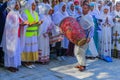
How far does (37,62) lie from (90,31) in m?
1.85

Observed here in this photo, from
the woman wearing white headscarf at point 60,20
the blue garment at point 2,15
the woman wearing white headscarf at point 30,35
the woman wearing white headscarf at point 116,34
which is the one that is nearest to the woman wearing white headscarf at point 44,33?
the woman wearing white headscarf at point 30,35

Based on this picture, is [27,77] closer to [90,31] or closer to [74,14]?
[90,31]

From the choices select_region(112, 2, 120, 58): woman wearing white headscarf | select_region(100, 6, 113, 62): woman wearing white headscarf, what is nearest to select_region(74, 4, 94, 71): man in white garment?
select_region(100, 6, 113, 62): woman wearing white headscarf

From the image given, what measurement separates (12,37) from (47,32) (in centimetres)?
127

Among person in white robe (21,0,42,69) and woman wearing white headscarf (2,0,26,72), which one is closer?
woman wearing white headscarf (2,0,26,72)

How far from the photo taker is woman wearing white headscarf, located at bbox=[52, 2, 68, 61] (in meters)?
9.23

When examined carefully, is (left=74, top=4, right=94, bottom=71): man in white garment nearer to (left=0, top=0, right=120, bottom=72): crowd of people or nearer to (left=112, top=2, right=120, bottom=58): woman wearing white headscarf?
(left=0, top=0, right=120, bottom=72): crowd of people

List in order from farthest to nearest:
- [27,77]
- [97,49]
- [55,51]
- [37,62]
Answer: [97,49], [55,51], [37,62], [27,77]

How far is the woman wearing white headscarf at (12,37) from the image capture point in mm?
7660

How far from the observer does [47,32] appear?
8648 millimetres

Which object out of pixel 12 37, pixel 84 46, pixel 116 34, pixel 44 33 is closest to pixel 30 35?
pixel 44 33

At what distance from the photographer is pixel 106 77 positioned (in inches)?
314

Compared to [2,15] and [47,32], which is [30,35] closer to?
[47,32]

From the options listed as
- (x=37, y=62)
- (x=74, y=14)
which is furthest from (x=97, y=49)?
(x=37, y=62)
